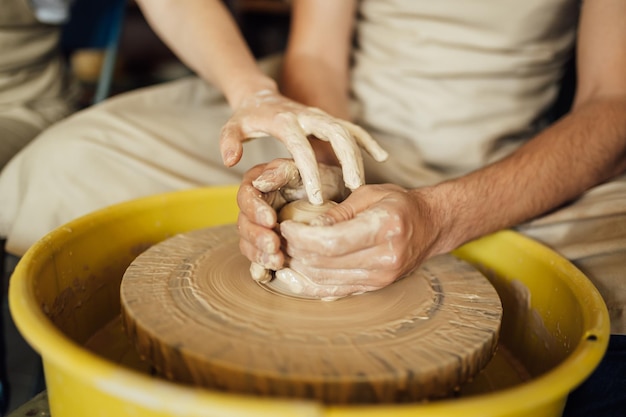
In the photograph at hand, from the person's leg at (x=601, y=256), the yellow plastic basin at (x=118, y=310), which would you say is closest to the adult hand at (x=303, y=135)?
the yellow plastic basin at (x=118, y=310)

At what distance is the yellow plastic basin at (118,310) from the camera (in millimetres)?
617

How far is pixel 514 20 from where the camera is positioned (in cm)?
142

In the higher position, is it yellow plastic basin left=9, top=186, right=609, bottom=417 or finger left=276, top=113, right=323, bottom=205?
finger left=276, top=113, right=323, bottom=205

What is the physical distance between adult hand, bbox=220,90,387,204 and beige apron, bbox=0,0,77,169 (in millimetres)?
679

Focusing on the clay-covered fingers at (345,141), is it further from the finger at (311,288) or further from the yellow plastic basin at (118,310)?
the yellow plastic basin at (118,310)

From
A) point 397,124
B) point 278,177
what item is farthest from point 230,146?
point 397,124

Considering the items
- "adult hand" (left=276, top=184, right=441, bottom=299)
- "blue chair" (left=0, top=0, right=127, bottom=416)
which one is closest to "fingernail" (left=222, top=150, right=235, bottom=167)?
"adult hand" (left=276, top=184, right=441, bottom=299)

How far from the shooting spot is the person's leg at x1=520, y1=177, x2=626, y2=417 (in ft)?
3.10

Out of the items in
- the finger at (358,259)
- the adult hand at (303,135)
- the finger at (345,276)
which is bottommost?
the finger at (345,276)

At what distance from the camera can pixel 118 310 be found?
1222 millimetres

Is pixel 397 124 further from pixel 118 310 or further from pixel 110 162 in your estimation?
pixel 118 310

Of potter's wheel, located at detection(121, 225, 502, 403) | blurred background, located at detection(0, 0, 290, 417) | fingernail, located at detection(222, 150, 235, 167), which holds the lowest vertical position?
blurred background, located at detection(0, 0, 290, 417)

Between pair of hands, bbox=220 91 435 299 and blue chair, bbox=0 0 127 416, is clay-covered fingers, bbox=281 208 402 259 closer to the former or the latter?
pair of hands, bbox=220 91 435 299

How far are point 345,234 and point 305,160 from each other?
207mm
